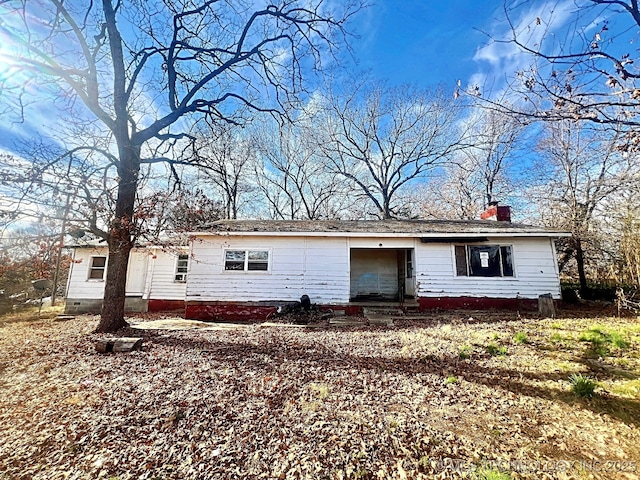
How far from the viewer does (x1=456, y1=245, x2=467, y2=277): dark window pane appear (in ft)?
36.0

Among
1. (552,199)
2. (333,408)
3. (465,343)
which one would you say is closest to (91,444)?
(333,408)

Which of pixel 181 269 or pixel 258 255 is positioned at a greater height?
pixel 258 255

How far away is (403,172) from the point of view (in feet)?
73.6

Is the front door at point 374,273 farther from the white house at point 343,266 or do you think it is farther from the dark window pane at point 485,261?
the dark window pane at point 485,261

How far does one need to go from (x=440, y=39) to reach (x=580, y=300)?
12.5 meters

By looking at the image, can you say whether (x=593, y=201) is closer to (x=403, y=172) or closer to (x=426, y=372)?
(x=403, y=172)

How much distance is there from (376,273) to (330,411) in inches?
455

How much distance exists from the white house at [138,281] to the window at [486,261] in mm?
12174

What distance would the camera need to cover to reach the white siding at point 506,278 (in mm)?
10695

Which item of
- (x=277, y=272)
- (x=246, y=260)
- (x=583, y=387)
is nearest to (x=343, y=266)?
(x=277, y=272)

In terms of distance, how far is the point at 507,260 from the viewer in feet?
36.0

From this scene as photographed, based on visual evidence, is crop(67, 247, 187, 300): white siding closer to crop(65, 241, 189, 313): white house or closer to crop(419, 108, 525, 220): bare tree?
crop(65, 241, 189, 313): white house

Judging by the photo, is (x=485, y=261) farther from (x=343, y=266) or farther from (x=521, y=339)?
(x=521, y=339)

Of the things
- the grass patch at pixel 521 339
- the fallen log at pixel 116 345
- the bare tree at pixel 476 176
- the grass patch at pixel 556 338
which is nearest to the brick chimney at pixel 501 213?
the bare tree at pixel 476 176
